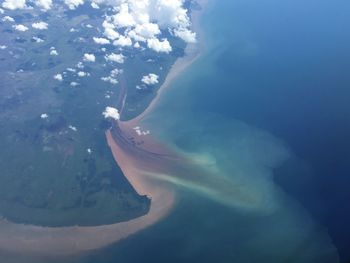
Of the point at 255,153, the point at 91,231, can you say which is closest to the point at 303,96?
the point at 255,153

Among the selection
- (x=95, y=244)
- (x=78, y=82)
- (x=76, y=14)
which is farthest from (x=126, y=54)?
(x=95, y=244)

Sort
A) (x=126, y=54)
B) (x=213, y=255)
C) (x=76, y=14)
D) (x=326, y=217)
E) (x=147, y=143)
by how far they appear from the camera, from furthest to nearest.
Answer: (x=76, y=14) → (x=126, y=54) → (x=147, y=143) → (x=326, y=217) → (x=213, y=255)

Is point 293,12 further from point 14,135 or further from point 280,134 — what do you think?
point 14,135

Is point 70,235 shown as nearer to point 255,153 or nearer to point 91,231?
point 91,231

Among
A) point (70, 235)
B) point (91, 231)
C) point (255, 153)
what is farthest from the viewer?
point (255, 153)

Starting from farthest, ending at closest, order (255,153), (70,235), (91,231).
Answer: (255,153) → (91,231) → (70,235)

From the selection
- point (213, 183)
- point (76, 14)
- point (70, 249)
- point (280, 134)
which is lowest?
point (76, 14)

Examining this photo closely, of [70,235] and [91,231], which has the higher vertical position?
[91,231]

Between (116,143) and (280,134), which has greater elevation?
(280,134)
